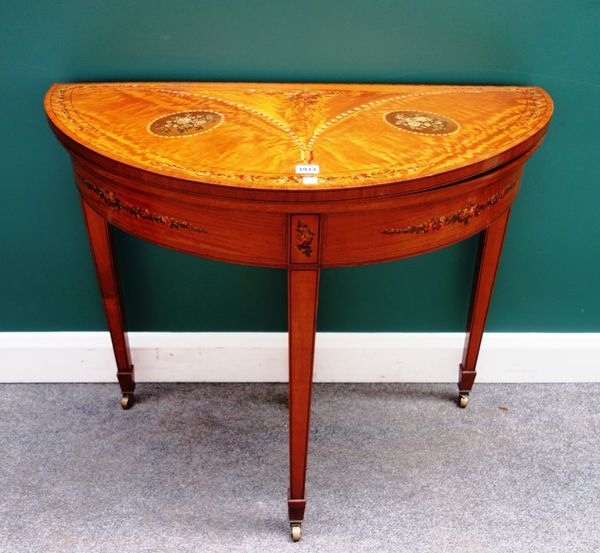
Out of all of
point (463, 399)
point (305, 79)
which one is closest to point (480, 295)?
point (463, 399)

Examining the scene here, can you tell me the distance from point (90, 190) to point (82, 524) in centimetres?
76

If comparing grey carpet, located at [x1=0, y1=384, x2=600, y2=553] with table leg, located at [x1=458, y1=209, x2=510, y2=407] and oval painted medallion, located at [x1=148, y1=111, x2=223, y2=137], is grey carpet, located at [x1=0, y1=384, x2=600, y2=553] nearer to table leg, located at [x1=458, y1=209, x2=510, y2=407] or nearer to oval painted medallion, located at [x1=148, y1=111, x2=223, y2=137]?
table leg, located at [x1=458, y1=209, x2=510, y2=407]

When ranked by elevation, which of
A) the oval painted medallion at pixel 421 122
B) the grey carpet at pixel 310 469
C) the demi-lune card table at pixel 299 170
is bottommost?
the grey carpet at pixel 310 469

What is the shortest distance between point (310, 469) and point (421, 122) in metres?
0.88

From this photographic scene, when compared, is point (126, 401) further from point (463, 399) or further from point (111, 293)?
point (463, 399)

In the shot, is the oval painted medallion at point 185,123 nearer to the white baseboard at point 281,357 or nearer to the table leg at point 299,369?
the table leg at point 299,369

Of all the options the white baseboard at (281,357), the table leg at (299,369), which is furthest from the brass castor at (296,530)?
the white baseboard at (281,357)

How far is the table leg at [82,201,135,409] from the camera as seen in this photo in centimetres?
153

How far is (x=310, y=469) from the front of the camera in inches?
65.0

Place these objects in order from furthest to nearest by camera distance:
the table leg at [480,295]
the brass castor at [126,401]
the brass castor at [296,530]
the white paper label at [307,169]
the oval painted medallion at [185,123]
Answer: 1. the brass castor at [126,401]
2. the table leg at [480,295]
3. the brass castor at [296,530]
4. the oval painted medallion at [185,123]
5. the white paper label at [307,169]

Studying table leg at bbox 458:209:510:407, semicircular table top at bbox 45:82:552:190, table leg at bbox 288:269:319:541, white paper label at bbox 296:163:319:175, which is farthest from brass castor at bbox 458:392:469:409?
white paper label at bbox 296:163:319:175

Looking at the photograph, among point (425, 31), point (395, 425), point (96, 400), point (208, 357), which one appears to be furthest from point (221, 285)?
point (425, 31)

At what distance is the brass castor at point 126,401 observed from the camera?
1.81 m

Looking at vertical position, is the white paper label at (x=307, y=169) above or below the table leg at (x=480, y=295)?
above
